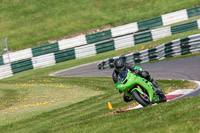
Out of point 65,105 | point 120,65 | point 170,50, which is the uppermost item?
point 120,65

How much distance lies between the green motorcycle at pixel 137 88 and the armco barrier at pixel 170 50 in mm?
11567

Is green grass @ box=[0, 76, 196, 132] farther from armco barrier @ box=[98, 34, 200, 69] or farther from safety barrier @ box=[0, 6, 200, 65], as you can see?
safety barrier @ box=[0, 6, 200, 65]

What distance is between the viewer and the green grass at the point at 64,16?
3484cm

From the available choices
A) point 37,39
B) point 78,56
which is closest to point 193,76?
point 78,56

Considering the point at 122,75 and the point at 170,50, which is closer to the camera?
the point at 122,75

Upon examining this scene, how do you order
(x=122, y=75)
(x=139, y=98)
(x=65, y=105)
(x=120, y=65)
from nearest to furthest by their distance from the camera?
(x=139, y=98)
(x=122, y=75)
(x=120, y=65)
(x=65, y=105)

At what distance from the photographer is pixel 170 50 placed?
21.0m

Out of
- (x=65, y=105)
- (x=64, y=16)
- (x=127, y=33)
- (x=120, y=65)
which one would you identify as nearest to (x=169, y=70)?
(x=65, y=105)

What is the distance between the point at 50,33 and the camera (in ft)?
115

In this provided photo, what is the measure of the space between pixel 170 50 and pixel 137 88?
12.3 m

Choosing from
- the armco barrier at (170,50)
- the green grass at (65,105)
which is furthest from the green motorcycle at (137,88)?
the armco barrier at (170,50)

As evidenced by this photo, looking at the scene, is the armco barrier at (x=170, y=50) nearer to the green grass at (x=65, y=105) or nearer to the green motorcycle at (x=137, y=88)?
the green grass at (x=65, y=105)

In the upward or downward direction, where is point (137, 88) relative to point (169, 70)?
upward

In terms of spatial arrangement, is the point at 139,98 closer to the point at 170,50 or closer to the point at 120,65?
the point at 120,65
